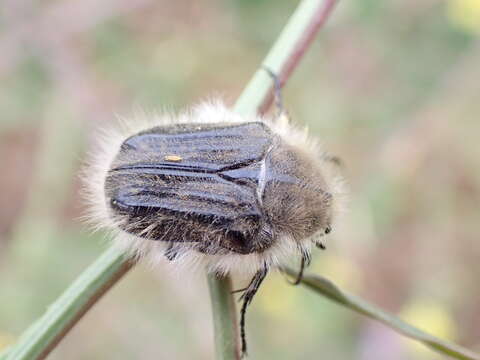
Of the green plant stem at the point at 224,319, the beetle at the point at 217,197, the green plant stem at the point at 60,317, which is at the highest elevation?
the beetle at the point at 217,197

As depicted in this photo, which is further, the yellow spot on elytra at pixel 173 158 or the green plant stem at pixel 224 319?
the yellow spot on elytra at pixel 173 158

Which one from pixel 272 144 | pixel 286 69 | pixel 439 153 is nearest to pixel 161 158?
pixel 272 144

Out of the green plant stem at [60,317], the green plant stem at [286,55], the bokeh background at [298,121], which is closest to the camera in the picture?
the green plant stem at [60,317]

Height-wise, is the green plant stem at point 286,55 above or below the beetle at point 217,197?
above

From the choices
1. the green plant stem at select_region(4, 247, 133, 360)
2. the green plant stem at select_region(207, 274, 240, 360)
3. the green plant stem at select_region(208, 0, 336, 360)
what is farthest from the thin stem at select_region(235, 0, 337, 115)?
the green plant stem at select_region(4, 247, 133, 360)

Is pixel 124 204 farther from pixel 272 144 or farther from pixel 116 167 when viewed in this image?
pixel 272 144

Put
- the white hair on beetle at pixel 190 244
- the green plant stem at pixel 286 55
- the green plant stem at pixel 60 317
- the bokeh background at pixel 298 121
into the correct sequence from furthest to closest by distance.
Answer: the bokeh background at pixel 298 121
the green plant stem at pixel 286 55
the white hair on beetle at pixel 190 244
the green plant stem at pixel 60 317

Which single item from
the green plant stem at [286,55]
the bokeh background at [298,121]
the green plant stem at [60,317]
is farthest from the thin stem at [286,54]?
the bokeh background at [298,121]

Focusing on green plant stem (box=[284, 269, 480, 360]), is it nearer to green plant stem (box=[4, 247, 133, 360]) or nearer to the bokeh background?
green plant stem (box=[4, 247, 133, 360])

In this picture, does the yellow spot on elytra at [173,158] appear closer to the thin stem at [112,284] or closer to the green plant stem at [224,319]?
the thin stem at [112,284]
